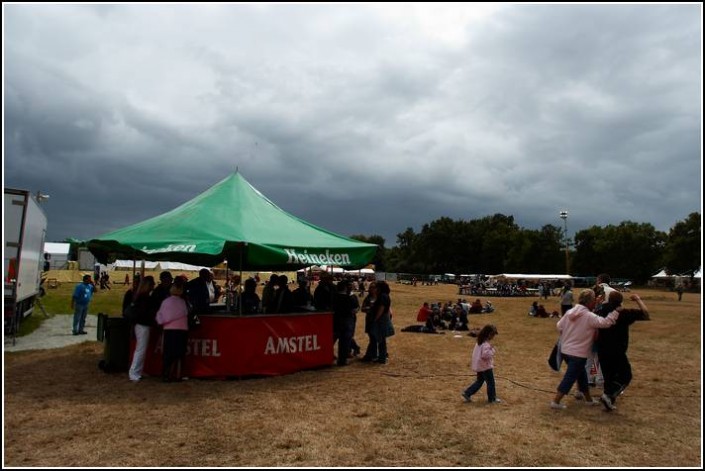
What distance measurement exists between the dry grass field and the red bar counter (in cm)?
31

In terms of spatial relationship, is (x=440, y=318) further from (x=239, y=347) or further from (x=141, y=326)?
(x=141, y=326)

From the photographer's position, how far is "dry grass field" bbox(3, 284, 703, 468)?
5.51m

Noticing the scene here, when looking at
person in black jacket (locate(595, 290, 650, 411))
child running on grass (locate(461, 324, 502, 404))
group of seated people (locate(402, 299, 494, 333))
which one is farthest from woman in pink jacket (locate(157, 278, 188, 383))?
group of seated people (locate(402, 299, 494, 333))

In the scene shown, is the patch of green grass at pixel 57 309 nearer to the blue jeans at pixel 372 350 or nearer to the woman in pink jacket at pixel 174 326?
the woman in pink jacket at pixel 174 326

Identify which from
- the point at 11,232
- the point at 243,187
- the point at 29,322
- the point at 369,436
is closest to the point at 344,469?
the point at 369,436

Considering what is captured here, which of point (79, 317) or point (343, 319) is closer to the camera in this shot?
point (343, 319)

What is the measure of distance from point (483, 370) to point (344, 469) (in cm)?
356

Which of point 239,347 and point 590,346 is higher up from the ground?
point 590,346

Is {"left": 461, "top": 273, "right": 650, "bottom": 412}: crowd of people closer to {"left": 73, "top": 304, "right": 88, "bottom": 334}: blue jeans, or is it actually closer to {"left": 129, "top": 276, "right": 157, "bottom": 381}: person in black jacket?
{"left": 129, "top": 276, "right": 157, "bottom": 381}: person in black jacket

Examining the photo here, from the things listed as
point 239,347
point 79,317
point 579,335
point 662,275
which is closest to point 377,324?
point 239,347

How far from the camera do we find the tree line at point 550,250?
77.4m

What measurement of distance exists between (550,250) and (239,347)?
10013 cm

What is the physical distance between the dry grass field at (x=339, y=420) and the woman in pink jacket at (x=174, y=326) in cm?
40

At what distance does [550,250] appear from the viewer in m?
101
